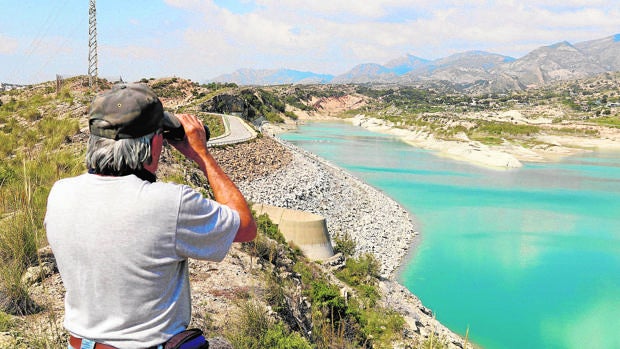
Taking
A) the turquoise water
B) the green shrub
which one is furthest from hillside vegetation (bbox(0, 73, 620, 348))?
the turquoise water

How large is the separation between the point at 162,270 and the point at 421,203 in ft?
97.8

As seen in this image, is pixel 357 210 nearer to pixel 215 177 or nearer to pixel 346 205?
pixel 346 205

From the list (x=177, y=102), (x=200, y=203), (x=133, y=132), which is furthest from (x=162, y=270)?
(x=177, y=102)

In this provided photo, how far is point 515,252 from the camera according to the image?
2184 cm

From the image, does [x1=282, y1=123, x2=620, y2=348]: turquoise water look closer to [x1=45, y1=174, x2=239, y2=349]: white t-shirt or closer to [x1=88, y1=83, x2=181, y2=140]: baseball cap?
[x1=45, y1=174, x2=239, y2=349]: white t-shirt

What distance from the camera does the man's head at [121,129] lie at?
5.05 ft

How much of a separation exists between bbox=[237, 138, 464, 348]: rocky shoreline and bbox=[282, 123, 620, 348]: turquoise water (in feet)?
3.60

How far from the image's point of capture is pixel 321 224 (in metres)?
16.1

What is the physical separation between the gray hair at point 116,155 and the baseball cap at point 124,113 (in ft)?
0.07

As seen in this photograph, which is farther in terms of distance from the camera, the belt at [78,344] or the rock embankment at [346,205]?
the rock embankment at [346,205]

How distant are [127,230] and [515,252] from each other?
2343 centimetres

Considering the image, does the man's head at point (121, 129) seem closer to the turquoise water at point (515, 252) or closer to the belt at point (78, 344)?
the belt at point (78, 344)

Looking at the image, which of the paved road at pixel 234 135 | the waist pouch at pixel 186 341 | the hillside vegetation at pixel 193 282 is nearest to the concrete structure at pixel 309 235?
the hillside vegetation at pixel 193 282

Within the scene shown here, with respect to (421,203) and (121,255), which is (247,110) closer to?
(421,203)
